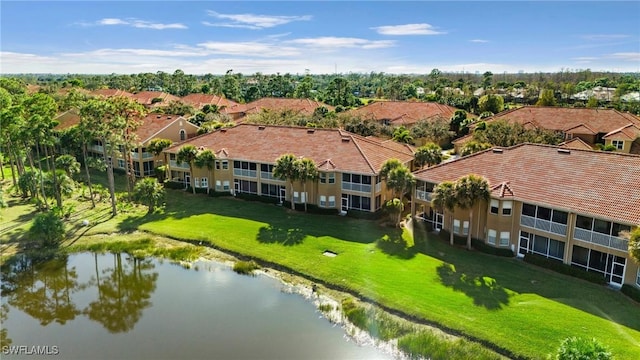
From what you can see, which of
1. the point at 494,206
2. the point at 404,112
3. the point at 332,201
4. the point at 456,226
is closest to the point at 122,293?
the point at 332,201

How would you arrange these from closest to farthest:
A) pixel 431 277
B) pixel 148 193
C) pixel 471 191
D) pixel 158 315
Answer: pixel 158 315, pixel 431 277, pixel 471 191, pixel 148 193

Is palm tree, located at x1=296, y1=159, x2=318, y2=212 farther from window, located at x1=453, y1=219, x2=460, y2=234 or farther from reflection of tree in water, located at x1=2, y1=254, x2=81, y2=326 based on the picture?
reflection of tree in water, located at x1=2, y1=254, x2=81, y2=326

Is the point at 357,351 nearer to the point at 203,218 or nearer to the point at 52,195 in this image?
the point at 203,218

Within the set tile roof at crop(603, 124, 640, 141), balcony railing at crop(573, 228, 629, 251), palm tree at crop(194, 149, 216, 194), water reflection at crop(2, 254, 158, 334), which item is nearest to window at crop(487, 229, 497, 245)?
balcony railing at crop(573, 228, 629, 251)

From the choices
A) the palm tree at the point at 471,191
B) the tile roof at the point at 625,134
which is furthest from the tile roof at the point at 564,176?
the tile roof at the point at 625,134

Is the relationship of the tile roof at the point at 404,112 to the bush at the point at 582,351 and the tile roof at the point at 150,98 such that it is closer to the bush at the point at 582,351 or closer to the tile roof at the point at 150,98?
the tile roof at the point at 150,98

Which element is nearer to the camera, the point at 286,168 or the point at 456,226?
the point at 456,226

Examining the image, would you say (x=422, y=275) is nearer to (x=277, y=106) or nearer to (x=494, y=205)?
(x=494, y=205)

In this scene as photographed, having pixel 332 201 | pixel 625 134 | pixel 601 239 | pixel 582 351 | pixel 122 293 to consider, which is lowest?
pixel 122 293
